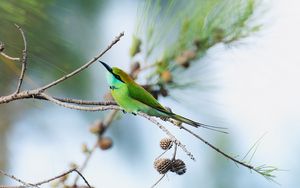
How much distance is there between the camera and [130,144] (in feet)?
10.9

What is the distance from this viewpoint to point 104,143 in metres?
0.99

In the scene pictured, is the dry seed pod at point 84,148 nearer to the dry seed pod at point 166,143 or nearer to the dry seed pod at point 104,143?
the dry seed pod at point 104,143

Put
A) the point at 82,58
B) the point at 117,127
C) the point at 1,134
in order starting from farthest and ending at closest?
the point at 117,127 < the point at 1,134 < the point at 82,58

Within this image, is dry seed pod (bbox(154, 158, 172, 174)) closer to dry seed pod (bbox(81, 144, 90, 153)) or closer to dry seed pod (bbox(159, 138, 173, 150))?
dry seed pod (bbox(159, 138, 173, 150))

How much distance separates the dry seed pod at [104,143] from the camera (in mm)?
990

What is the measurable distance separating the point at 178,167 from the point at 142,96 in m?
0.11

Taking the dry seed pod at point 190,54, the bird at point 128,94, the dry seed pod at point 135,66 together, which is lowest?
the bird at point 128,94

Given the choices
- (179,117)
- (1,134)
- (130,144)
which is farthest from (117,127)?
(179,117)

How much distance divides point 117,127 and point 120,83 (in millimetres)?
2191

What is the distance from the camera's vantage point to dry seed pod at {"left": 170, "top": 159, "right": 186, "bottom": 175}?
2.43 ft

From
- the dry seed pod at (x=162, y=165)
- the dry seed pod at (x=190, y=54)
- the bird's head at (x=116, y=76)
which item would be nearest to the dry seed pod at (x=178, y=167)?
the dry seed pod at (x=162, y=165)

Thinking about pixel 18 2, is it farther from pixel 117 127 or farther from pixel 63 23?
pixel 117 127

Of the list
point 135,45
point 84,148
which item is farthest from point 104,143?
point 135,45

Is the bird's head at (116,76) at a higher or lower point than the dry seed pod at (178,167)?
higher
